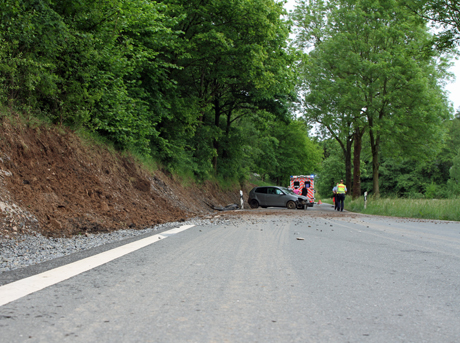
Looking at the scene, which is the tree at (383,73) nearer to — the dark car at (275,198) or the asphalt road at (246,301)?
the dark car at (275,198)

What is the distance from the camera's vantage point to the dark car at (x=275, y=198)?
1091 inches

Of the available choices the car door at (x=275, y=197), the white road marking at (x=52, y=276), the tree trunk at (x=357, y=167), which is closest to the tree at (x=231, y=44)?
the car door at (x=275, y=197)

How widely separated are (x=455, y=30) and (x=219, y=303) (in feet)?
56.9

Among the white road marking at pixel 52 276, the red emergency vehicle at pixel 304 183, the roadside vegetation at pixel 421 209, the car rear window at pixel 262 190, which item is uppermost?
the red emergency vehicle at pixel 304 183

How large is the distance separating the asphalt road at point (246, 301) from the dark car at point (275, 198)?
22271 mm

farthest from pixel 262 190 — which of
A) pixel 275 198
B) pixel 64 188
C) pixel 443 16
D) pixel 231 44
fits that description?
pixel 64 188

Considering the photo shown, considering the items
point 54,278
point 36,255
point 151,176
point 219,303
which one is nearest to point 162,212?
point 151,176

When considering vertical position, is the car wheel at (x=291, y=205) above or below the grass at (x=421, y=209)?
below

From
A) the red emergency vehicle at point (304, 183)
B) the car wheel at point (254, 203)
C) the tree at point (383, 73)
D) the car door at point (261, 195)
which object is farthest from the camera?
the red emergency vehicle at point (304, 183)

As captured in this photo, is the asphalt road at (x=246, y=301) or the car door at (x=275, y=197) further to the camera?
the car door at (x=275, y=197)

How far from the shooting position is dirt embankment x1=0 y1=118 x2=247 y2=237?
744cm

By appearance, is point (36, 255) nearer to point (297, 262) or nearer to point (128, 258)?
point (128, 258)

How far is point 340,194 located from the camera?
2527cm

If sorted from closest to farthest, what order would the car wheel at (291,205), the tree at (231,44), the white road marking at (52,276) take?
the white road marking at (52,276) < the tree at (231,44) < the car wheel at (291,205)
